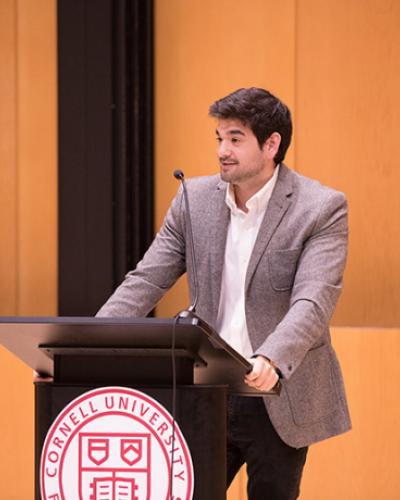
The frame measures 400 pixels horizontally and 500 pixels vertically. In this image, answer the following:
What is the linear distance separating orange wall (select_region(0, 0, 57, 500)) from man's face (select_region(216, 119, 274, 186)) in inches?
87.7

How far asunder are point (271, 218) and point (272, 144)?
0.20 metres

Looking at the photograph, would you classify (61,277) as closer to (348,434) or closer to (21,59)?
(21,59)

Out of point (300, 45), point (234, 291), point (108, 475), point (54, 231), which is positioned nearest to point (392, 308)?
point (300, 45)

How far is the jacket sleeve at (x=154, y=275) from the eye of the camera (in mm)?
2645

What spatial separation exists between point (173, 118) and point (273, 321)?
87.8 inches

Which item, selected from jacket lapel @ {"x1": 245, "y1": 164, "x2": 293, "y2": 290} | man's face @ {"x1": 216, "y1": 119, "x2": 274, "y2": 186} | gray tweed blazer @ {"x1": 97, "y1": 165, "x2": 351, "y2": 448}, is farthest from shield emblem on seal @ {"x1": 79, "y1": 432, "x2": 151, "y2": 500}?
man's face @ {"x1": 216, "y1": 119, "x2": 274, "y2": 186}

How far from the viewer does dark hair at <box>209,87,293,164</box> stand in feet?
8.45

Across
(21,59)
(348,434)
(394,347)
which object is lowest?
(348,434)

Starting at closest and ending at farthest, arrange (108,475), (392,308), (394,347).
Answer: (108,475)
(394,347)
(392,308)

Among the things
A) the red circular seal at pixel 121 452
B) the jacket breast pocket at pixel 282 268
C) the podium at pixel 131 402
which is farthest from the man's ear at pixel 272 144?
the red circular seal at pixel 121 452

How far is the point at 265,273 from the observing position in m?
2.58

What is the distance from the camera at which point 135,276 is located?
8.93 feet

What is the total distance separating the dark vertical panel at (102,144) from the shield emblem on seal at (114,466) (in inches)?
97.7

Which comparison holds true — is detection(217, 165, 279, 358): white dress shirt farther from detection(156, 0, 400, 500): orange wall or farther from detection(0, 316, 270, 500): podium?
detection(156, 0, 400, 500): orange wall
